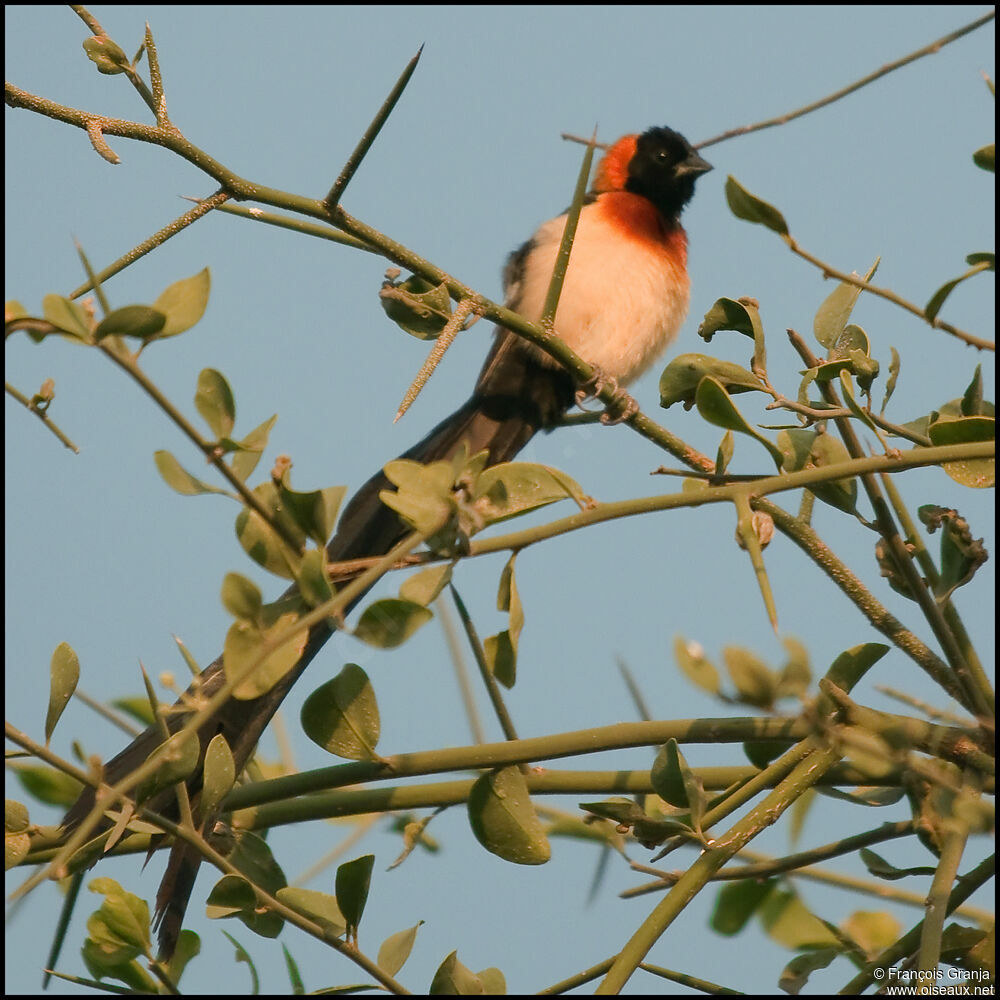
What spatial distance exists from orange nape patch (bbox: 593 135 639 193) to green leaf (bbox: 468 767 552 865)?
253cm

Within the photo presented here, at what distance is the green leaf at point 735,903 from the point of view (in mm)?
1383

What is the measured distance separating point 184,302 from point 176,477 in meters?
0.13

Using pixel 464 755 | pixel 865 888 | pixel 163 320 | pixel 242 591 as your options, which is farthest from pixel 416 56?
pixel 865 888

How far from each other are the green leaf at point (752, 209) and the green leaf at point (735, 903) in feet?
2.71

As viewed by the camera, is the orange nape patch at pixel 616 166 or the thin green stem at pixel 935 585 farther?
the orange nape patch at pixel 616 166

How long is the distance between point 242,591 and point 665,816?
531 millimetres

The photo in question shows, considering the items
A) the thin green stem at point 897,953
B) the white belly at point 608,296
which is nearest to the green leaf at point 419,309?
the thin green stem at point 897,953

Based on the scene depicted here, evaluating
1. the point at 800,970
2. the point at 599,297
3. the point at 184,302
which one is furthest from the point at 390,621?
the point at 599,297

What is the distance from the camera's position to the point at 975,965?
3.35 ft

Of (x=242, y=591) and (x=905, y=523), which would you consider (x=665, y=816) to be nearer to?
(x=905, y=523)

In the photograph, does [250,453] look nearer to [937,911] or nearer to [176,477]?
[176,477]

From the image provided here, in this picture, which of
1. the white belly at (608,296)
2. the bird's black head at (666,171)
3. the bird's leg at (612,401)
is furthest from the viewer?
the bird's black head at (666,171)

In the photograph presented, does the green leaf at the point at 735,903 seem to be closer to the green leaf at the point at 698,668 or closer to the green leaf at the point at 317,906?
the green leaf at the point at 317,906

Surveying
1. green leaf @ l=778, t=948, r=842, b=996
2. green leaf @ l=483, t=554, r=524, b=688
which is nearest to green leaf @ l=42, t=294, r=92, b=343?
green leaf @ l=483, t=554, r=524, b=688
